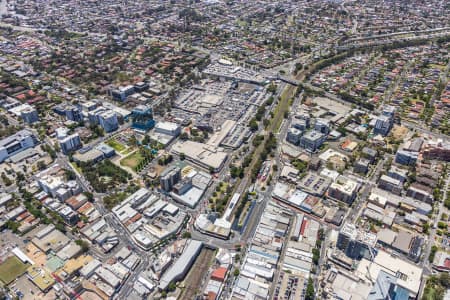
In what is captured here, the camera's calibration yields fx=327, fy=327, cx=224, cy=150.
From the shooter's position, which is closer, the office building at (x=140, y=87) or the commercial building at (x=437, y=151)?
the commercial building at (x=437, y=151)

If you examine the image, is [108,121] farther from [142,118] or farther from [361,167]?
[361,167]

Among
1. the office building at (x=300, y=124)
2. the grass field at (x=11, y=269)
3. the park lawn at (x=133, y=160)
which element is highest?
the office building at (x=300, y=124)

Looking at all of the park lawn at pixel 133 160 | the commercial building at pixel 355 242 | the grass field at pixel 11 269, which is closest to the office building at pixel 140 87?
the park lawn at pixel 133 160


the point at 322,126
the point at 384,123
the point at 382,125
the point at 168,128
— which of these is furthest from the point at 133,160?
the point at 384,123

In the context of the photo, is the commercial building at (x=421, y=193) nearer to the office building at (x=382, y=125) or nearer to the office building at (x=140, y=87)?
the office building at (x=382, y=125)

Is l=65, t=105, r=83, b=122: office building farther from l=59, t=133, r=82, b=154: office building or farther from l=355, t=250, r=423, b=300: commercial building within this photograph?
l=355, t=250, r=423, b=300: commercial building

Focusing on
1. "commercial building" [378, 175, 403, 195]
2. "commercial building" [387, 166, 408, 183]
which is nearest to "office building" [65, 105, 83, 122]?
"commercial building" [378, 175, 403, 195]

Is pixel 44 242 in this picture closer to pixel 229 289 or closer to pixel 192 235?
pixel 192 235
